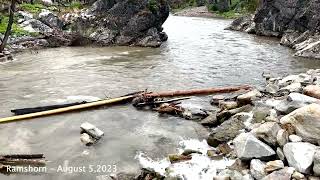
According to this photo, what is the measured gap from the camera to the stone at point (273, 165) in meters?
10.7

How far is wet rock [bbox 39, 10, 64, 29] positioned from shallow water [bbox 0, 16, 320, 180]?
6047 mm

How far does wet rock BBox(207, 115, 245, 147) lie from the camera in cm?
1454

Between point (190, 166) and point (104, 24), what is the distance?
116 ft

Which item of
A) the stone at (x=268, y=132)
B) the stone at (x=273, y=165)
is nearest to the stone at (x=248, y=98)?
the stone at (x=268, y=132)

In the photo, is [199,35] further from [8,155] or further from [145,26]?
[8,155]

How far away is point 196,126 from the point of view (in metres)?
16.9

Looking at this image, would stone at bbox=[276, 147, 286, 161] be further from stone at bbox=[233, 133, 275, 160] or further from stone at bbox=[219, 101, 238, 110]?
stone at bbox=[219, 101, 238, 110]

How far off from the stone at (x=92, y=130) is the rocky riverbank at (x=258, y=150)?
7.64 ft

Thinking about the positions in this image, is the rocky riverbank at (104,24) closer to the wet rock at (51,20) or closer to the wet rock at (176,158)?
the wet rock at (51,20)

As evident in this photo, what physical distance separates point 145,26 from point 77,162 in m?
33.9

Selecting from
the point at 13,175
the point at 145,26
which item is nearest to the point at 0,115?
the point at 13,175

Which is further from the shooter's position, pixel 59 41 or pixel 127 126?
pixel 59 41

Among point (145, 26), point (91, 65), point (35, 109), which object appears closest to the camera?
point (35, 109)

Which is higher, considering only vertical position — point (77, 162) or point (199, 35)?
point (77, 162)
